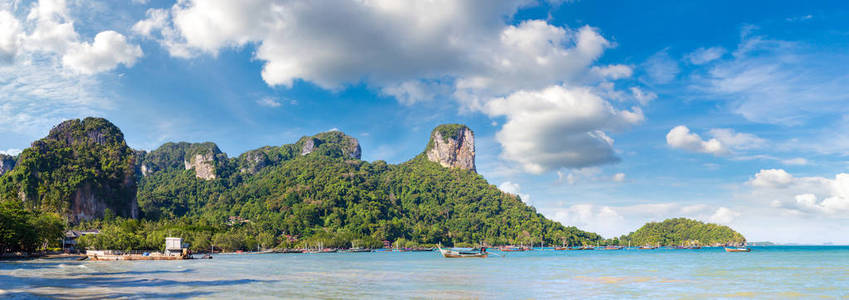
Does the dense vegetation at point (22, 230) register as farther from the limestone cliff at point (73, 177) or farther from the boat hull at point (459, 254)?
the boat hull at point (459, 254)

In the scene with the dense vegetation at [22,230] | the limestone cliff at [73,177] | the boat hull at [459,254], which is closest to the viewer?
the dense vegetation at [22,230]

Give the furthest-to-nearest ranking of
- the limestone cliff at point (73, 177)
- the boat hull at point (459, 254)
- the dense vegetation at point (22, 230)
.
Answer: the limestone cliff at point (73, 177) → the boat hull at point (459, 254) → the dense vegetation at point (22, 230)

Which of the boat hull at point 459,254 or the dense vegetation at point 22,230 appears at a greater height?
the dense vegetation at point 22,230

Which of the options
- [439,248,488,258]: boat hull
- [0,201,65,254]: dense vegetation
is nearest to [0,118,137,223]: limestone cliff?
[0,201,65,254]: dense vegetation

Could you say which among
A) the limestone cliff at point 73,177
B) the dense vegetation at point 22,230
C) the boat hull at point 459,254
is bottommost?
the boat hull at point 459,254

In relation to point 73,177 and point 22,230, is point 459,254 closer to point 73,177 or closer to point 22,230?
point 22,230

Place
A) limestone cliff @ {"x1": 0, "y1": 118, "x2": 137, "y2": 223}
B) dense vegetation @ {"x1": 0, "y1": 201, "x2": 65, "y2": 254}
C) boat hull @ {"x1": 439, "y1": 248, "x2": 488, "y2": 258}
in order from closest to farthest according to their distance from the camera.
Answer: dense vegetation @ {"x1": 0, "y1": 201, "x2": 65, "y2": 254} < boat hull @ {"x1": 439, "y1": 248, "x2": 488, "y2": 258} < limestone cliff @ {"x1": 0, "y1": 118, "x2": 137, "y2": 223}

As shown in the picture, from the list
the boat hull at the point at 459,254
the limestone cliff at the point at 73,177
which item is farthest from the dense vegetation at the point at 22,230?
the boat hull at the point at 459,254

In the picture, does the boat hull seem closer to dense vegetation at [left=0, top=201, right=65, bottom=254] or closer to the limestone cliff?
dense vegetation at [left=0, top=201, right=65, bottom=254]

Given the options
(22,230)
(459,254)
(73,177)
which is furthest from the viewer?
(73,177)

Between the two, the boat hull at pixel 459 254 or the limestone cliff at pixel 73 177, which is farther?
the limestone cliff at pixel 73 177

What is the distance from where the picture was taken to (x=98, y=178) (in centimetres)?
17775

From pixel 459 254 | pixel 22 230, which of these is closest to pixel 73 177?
pixel 22 230

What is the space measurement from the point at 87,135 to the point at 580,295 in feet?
696
